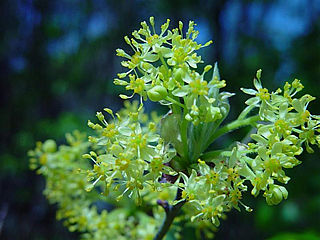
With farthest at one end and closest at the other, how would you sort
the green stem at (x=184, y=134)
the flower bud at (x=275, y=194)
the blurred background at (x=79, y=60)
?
the blurred background at (x=79, y=60) < the green stem at (x=184, y=134) < the flower bud at (x=275, y=194)

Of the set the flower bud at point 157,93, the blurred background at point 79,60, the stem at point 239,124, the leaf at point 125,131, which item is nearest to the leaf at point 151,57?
the flower bud at point 157,93

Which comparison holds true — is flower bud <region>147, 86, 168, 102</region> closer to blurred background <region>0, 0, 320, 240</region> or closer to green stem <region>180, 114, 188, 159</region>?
green stem <region>180, 114, 188, 159</region>

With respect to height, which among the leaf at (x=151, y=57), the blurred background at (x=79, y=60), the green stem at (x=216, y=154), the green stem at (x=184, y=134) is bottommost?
the green stem at (x=216, y=154)

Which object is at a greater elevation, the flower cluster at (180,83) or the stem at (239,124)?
the flower cluster at (180,83)

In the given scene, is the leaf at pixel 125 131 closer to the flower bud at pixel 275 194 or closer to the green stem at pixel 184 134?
the green stem at pixel 184 134

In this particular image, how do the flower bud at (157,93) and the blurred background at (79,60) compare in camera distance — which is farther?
the blurred background at (79,60)

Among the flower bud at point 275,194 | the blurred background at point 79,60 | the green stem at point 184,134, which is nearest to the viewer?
the flower bud at point 275,194
